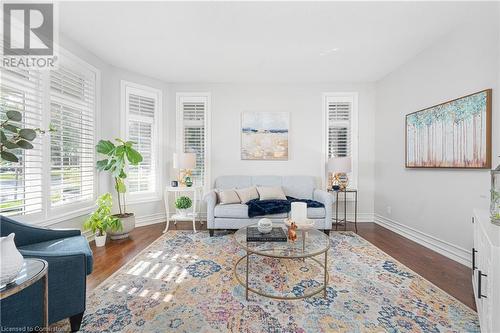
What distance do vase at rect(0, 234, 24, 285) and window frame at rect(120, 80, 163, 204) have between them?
2903 millimetres

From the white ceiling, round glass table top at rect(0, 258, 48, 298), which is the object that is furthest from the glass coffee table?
the white ceiling

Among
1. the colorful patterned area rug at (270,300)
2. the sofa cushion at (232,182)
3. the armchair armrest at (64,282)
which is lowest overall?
the colorful patterned area rug at (270,300)

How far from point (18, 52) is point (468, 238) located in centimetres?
539

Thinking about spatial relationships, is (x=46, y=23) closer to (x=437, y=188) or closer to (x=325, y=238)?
(x=325, y=238)

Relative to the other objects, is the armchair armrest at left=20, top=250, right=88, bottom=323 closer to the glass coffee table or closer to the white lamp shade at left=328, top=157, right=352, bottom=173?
the glass coffee table

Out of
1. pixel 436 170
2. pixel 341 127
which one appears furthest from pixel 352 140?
pixel 436 170

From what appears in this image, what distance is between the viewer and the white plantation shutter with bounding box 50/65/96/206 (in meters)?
2.71

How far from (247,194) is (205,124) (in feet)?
5.65

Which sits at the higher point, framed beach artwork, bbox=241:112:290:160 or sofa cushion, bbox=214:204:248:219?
framed beach artwork, bbox=241:112:290:160

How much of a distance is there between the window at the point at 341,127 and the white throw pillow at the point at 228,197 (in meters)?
1.92

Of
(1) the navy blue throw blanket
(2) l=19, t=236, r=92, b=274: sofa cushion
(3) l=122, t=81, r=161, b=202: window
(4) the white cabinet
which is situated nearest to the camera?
(4) the white cabinet

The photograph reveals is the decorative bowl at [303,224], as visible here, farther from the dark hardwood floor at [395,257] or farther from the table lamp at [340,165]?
the table lamp at [340,165]

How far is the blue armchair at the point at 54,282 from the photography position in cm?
124

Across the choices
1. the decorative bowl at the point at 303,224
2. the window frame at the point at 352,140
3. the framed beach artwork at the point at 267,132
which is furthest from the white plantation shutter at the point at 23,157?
the window frame at the point at 352,140
